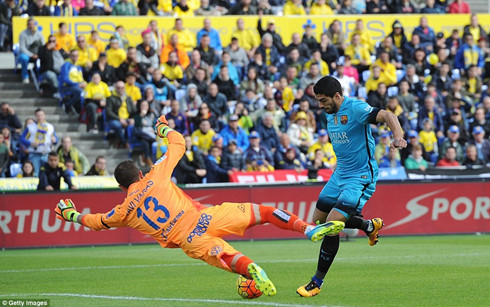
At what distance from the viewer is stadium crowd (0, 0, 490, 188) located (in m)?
23.6

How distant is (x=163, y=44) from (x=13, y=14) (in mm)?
4019

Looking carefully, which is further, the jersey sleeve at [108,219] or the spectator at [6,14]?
the spectator at [6,14]

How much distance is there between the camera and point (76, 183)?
22.0 meters

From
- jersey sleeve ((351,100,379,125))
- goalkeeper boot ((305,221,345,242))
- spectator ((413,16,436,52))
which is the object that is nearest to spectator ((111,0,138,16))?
spectator ((413,16,436,52))

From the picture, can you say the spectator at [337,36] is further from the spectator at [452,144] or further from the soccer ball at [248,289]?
the soccer ball at [248,289]

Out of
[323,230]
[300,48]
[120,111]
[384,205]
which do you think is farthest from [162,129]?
[300,48]

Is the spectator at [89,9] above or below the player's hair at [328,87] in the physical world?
below

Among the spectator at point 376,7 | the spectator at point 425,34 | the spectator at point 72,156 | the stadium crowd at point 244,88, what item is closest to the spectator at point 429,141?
the stadium crowd at point 244,88

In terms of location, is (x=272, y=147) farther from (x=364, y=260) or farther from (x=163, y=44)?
(x=364, y=260)

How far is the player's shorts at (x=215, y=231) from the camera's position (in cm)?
1021

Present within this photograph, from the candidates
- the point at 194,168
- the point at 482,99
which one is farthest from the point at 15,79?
the point at 482,99

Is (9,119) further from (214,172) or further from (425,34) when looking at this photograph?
(425,34)

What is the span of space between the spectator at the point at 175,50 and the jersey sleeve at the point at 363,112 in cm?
1572

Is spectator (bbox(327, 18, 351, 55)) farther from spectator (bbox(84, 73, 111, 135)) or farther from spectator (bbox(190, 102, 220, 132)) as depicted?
spectator (bbox(84, 73, 111, 135))
